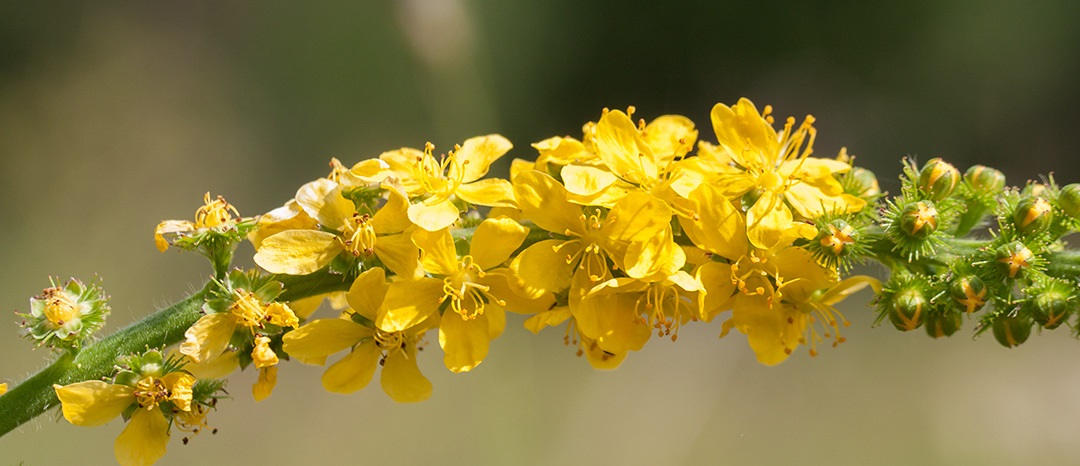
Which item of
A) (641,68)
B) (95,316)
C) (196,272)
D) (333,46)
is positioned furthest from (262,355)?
(641,68)

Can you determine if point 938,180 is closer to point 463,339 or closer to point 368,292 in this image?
point 463,339

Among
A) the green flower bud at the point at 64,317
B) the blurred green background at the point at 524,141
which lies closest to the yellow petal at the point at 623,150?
the green flower bud at the point at 64,317

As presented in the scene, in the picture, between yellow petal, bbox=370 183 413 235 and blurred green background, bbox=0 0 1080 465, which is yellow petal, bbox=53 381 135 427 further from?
blurred green background, bbox=0 0 1080 465

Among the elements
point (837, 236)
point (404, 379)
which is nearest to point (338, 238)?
point (404, 379)

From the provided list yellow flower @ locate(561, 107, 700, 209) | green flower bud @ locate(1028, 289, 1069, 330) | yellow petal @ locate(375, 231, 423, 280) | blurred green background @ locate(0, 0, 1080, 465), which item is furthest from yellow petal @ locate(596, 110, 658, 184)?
blurred green background @ locate(0, 0, 1080, 465)

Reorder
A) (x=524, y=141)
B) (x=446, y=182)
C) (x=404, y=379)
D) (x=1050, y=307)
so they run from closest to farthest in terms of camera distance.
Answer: (x=1050, y=307) < (x=446, y=182) < (x=404, y=379) < (x=524, y=141)

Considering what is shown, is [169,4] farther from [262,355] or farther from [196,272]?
[262,355]
